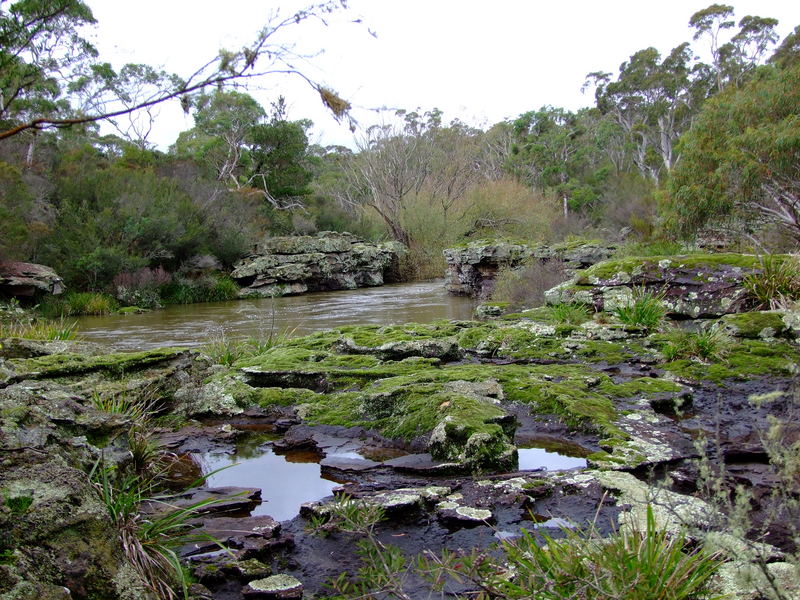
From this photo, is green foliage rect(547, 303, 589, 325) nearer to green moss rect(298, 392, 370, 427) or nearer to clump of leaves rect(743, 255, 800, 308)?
clump of leaves rect(743, 255, 800, 308)

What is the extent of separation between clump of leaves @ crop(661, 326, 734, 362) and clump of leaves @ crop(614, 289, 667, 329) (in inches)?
36.1

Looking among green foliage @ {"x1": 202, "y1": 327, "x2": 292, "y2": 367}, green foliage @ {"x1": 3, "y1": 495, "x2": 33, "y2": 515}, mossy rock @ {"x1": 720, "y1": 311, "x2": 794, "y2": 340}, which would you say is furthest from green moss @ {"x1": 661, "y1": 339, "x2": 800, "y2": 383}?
green foliage @ {"x1": 3, "y1": 495, "x2": 33, "y2": 515}

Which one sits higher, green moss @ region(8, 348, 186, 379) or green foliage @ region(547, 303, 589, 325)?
green moss @ region(8, 348, 186, 379)

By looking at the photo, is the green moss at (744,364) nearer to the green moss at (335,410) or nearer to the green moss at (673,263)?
the green moss at (673,263)

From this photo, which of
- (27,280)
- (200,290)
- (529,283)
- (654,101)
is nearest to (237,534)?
(529,283)

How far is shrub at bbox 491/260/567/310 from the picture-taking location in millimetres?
13258

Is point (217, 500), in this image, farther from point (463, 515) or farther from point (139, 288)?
point (139, 288)

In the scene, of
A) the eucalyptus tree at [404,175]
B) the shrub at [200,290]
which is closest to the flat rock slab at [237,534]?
the shrub at [200,290]

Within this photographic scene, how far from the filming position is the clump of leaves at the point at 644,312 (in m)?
7.11

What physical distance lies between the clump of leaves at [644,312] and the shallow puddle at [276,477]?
4735mm

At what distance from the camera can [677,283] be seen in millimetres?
7641

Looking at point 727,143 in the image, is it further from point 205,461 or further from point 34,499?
point 34,499

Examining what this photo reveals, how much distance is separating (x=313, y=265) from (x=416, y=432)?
2212cm

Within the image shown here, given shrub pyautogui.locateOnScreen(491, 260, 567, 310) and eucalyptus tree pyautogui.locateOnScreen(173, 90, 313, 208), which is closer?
shrub pyautogui.locateOnScreen(491, 260, 567, 310)
